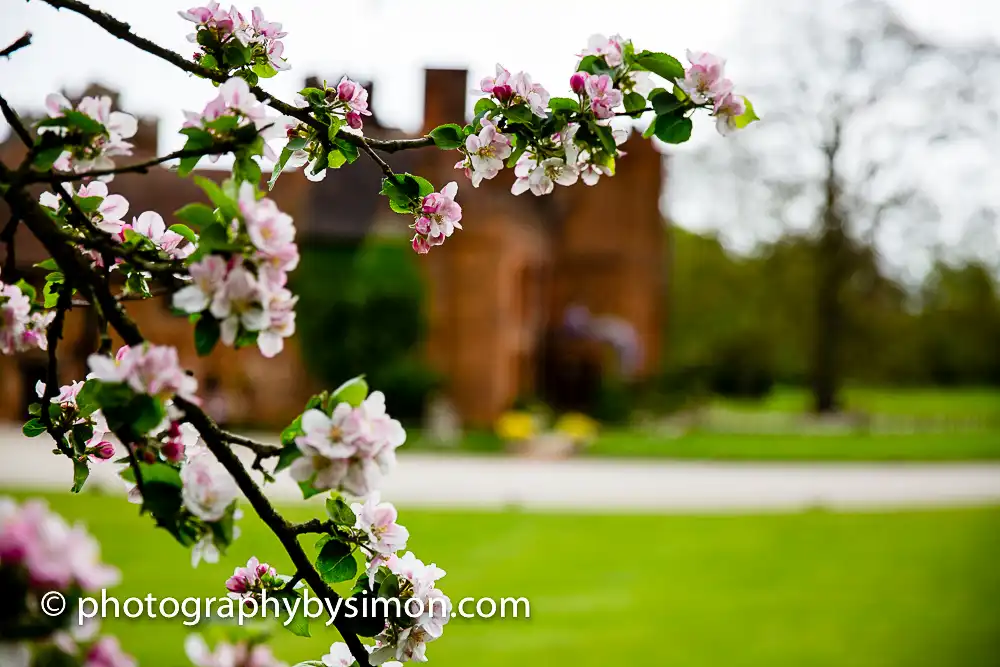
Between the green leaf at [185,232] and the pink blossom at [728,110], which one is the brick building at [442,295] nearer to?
the green leaf at [185,232]

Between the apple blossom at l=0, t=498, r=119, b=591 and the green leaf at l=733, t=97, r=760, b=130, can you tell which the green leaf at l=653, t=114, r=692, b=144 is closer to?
the green leaf at l=733, t=97, r=760, b=130

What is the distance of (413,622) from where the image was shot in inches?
60.2

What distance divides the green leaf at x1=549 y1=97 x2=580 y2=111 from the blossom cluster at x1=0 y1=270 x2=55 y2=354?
0.82 metres

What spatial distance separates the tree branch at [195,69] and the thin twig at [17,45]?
60mm

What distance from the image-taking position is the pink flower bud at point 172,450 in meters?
1.32

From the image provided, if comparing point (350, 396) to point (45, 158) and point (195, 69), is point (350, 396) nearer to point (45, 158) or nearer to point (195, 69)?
point (45, 158)

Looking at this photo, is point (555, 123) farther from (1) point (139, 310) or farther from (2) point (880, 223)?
(2) point (880, 223)

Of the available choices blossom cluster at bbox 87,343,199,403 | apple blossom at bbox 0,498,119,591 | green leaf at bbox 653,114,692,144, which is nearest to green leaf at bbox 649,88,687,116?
green leaf at bbox 653,114,692,144

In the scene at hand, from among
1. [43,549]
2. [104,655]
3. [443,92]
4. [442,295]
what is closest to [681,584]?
[104,655]

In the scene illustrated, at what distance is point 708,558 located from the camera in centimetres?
994

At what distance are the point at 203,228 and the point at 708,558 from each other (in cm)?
930

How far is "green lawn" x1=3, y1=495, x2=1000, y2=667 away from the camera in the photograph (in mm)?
6914

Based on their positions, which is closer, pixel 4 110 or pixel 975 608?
pixel 4 110

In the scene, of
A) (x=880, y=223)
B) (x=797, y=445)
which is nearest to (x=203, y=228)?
(x=797, y=445)
